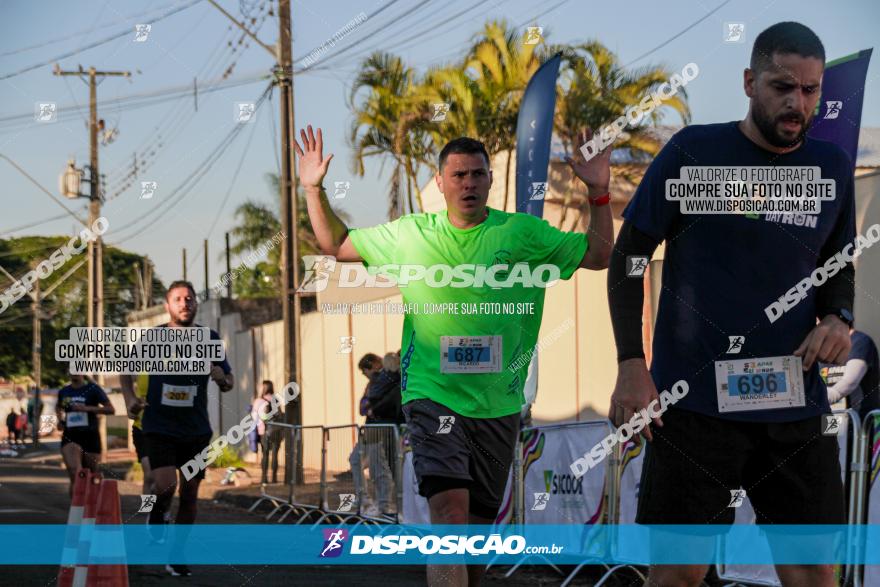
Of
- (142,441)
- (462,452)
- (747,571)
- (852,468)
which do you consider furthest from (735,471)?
(142,441)

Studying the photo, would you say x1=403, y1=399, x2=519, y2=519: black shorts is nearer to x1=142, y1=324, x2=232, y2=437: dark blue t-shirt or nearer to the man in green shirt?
the man in green shirt

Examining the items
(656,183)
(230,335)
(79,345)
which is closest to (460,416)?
(656,183)

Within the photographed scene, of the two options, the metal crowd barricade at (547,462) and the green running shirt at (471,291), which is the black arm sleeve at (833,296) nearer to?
the green running shirt at (471,291)

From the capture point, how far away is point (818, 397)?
4109 mm

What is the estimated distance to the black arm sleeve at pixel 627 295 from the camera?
4.08m

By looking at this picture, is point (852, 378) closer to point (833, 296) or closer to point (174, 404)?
point (174, 404)

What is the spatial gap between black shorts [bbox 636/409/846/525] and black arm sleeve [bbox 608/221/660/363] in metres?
0.25

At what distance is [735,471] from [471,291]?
2361 millimetres

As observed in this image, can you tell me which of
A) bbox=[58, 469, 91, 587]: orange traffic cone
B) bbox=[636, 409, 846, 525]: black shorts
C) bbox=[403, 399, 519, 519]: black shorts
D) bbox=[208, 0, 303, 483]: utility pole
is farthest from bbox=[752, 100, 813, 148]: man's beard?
bbox=[208, 0, 303, 483]: utility pole

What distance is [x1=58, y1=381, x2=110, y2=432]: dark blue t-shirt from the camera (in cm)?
1591

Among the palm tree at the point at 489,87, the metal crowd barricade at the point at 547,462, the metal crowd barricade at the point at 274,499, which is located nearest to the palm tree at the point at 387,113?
the palm tree at the point at 489,87

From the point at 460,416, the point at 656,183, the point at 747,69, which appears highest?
the point at 747,69

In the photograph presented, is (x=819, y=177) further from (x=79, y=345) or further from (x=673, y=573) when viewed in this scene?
(x=79, y=345)

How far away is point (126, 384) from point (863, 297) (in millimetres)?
7089
